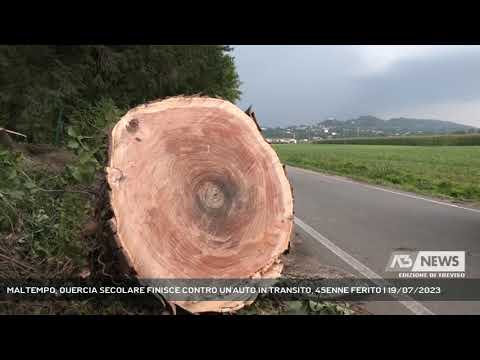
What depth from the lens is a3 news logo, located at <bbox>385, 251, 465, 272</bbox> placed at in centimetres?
448

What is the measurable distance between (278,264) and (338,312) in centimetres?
55

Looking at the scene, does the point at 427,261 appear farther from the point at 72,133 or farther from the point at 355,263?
the point at 72,133

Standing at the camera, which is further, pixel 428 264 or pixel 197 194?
pixel 428 264

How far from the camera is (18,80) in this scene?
11.0m

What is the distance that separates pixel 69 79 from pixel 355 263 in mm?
9020

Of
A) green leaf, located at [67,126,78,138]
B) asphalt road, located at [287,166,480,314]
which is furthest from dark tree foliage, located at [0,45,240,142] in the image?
green leaf, located at [67,126,78,138]

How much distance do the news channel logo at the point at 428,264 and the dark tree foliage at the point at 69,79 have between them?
7278 mm

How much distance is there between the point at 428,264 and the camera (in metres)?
4.50

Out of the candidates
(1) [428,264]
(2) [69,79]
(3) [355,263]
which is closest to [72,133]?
(3) [355,263]
